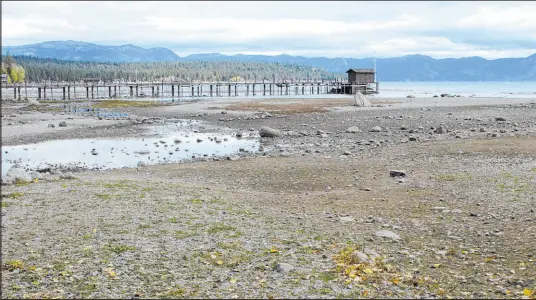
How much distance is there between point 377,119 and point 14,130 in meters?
25.4

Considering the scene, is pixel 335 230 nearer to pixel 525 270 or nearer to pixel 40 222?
pixel 525 270

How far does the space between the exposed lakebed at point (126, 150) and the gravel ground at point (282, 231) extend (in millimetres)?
4284

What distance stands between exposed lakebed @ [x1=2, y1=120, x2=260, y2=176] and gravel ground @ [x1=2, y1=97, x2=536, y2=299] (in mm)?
4284

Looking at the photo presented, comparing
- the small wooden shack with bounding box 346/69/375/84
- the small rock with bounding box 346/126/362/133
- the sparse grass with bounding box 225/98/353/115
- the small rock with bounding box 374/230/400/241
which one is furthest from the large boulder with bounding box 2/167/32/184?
the small wooden shack with bounding box 346/69/375/84

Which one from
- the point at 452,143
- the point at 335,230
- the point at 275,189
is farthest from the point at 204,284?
the point at 452,143

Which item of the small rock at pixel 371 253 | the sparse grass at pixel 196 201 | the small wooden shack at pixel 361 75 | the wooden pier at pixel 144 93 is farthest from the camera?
the small wooden shack at pixel 361 75

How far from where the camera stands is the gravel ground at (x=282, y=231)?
7590 mm

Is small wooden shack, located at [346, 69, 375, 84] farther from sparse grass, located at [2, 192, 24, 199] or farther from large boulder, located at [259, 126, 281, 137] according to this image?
sparse grass, located at [2, 192, 24, 199]

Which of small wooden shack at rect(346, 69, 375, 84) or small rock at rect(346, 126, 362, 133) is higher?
small wooden shack at rect(346, 69, 375, 84)

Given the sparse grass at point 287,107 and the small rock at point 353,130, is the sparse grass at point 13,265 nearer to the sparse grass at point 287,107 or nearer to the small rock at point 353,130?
the small rock at point 353,130

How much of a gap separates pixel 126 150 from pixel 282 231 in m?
18.8

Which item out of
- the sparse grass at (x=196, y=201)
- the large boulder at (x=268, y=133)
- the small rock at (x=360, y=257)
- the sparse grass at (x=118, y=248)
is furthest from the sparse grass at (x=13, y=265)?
the large boulder at (x=268, y=133)

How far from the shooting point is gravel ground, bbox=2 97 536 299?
24.9 ft

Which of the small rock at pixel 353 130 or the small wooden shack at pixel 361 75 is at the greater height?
the small wooden shack at pixel 361 75
